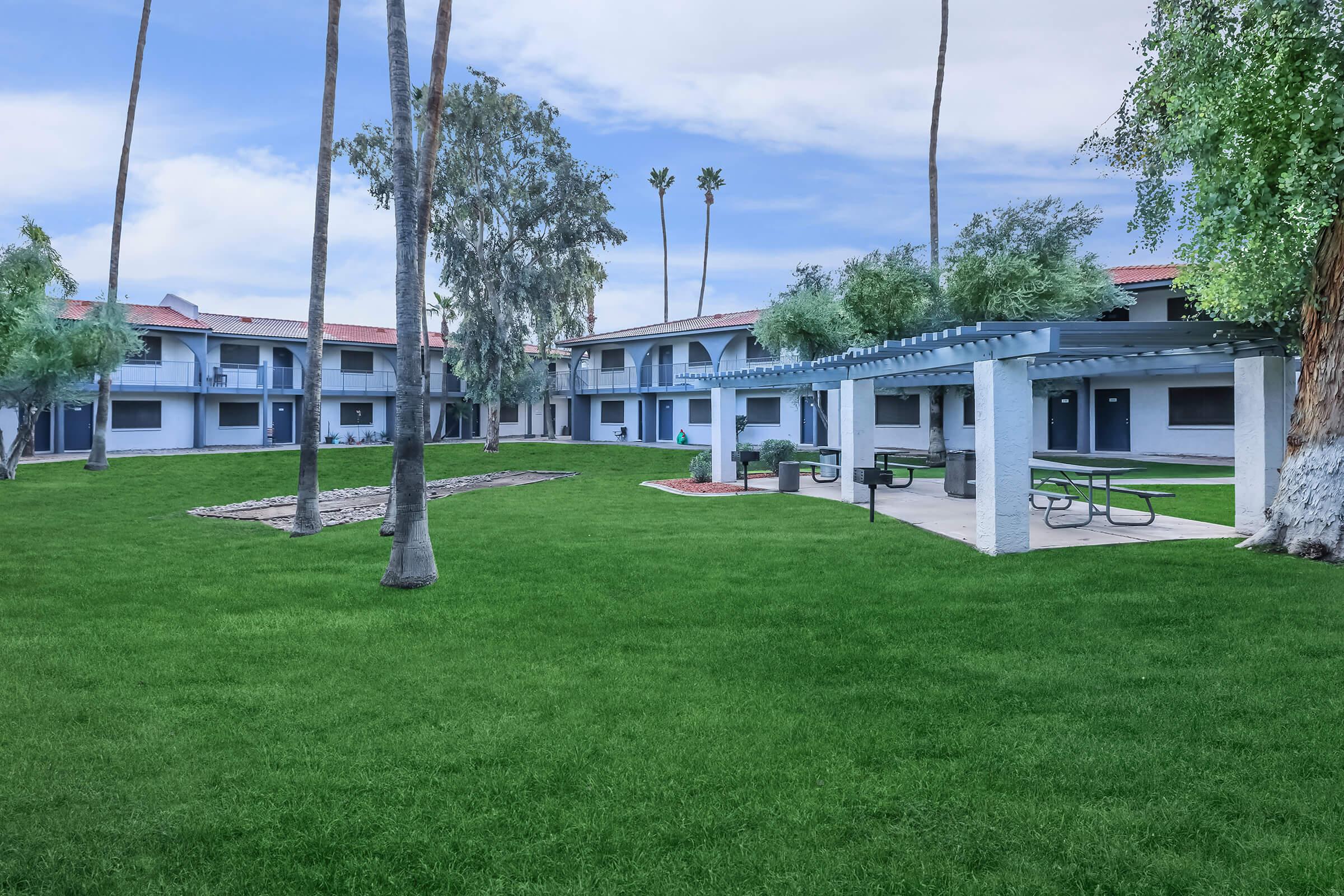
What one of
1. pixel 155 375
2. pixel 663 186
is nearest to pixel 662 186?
pixel 663 186

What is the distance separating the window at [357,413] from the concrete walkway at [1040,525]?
30.1 meters

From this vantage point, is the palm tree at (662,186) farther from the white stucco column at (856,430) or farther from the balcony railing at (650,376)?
the white stucco column at (856,430)

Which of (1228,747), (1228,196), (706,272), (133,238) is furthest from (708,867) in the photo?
(706,272)

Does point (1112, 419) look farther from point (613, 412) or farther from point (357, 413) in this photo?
point (357, 413)

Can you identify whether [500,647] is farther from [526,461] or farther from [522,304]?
[522,304]

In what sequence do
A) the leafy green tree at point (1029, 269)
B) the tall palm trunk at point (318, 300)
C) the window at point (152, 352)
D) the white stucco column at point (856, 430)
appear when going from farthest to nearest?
1. the window at point (152, 352)
2. the leafy green tree at point (1029, 269)
3. the white stucco column at point (856, 430)
4. the tall palm trunk at point (318, 300)

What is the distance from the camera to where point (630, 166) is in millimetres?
61219

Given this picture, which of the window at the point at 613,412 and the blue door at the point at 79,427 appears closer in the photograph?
the blue door at the point at 79,427

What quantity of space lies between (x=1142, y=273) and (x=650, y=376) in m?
20.0

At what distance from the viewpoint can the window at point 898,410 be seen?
33.2 m

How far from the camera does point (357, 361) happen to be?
41.5 m

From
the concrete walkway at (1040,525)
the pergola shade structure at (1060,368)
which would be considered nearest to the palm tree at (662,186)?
the concrete walkway at (1040,525)

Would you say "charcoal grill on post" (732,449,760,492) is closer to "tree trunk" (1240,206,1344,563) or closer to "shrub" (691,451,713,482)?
"shrub" (691,451,713,482)

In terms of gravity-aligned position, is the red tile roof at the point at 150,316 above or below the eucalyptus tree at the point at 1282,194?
above
